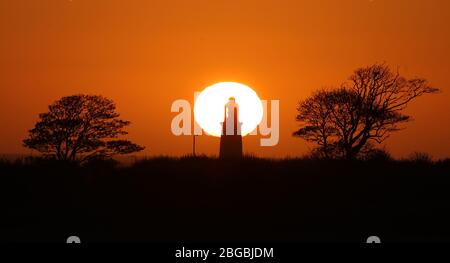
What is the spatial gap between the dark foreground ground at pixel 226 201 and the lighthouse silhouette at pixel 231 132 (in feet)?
29.2

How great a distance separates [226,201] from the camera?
2542cm

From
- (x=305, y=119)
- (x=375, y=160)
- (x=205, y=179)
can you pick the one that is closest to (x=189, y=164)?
(x=205, y=179)

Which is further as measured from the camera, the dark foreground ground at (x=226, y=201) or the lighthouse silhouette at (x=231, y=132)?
the lighthouse silhouette at (x=231, y=132)

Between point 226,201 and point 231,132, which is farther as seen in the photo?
point 231,132

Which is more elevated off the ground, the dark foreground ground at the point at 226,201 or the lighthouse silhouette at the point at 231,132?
the lighthouse silhouette at the point at 231,132

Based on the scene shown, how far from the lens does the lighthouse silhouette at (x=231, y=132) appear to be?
4008 centimetres

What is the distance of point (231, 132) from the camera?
1615 inches

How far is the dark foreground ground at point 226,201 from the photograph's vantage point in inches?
864

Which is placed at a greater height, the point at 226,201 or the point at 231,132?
the point at 231,132

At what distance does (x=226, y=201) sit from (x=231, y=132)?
15.8 meters

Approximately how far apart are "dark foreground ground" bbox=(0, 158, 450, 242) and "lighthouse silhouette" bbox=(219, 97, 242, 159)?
8909 mm

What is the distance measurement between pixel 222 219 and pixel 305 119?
2644 centimetres
